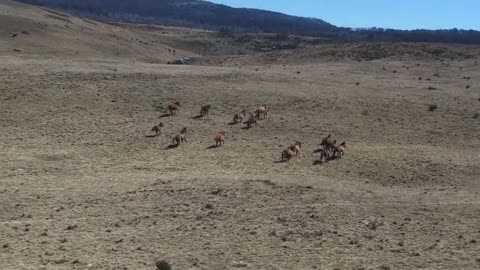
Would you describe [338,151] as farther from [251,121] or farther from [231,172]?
[251,121]

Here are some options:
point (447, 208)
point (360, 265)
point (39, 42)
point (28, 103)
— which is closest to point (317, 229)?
point (360, 265)

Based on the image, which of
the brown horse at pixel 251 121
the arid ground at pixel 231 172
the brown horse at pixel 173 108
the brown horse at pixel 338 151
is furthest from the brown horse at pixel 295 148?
the brown horse at pixel 173 108

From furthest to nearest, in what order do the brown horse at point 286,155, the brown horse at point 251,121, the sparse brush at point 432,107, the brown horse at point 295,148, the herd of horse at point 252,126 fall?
the sparse brush at point 432,107
the brown horse at point 251,121
the brown horse at point 295,148
the herd of horse at point 252,126
the brown horse at point 286,155

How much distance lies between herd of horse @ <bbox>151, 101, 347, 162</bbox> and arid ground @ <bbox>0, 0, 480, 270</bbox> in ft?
1.45

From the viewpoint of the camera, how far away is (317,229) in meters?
20.7

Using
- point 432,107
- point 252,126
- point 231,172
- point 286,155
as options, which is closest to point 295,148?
point 286,155

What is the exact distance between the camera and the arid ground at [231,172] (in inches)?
750

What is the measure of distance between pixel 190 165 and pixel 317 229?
30.8 feet

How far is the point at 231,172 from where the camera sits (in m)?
27.5

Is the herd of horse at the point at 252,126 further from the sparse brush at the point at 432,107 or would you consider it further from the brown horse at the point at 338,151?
the sparse brush at the point at 432,107

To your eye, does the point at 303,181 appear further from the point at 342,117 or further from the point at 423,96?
the point at 423,96

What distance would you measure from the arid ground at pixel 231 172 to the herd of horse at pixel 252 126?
17.4 inches

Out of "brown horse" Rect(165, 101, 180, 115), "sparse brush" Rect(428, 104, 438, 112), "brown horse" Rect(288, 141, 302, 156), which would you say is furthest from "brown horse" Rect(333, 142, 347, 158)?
"sparse brush" Rect(428, 104, 438, 112)

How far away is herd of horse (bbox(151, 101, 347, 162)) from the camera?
30172 mm
